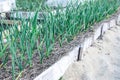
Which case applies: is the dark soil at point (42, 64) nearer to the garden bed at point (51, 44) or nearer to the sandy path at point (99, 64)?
the garden bed at point (51, 44)

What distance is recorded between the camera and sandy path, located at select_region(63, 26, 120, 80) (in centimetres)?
287

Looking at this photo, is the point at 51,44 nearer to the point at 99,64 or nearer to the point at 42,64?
the point at 42,64

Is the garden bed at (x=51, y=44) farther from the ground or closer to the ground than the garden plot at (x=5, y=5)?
closer to the ground

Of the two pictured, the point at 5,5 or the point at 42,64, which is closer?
the point at 42,64

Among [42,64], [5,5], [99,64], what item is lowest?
[99,64]

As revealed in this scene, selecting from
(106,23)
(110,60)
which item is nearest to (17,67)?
(110,60)

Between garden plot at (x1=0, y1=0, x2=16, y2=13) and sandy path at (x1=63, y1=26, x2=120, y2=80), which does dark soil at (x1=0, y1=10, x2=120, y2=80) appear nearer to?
sandy path at (x1=63, y1=26, x2=120, y2=80)

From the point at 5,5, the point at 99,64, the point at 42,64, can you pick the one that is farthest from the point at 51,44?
the point at 5,5

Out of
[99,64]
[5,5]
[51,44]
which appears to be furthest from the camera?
[5,5]

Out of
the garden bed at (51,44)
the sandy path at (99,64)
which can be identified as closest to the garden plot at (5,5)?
the garden bed at (51,44)

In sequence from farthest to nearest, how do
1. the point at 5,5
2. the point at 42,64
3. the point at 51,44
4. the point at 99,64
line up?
the point at 5,5 < the point at 99,64 < the point at 51,44 < the point at 42,64

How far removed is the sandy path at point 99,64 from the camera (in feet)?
9.41

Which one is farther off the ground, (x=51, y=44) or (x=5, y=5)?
(x=5, y=5)

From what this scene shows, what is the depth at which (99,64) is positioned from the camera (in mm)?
3252
